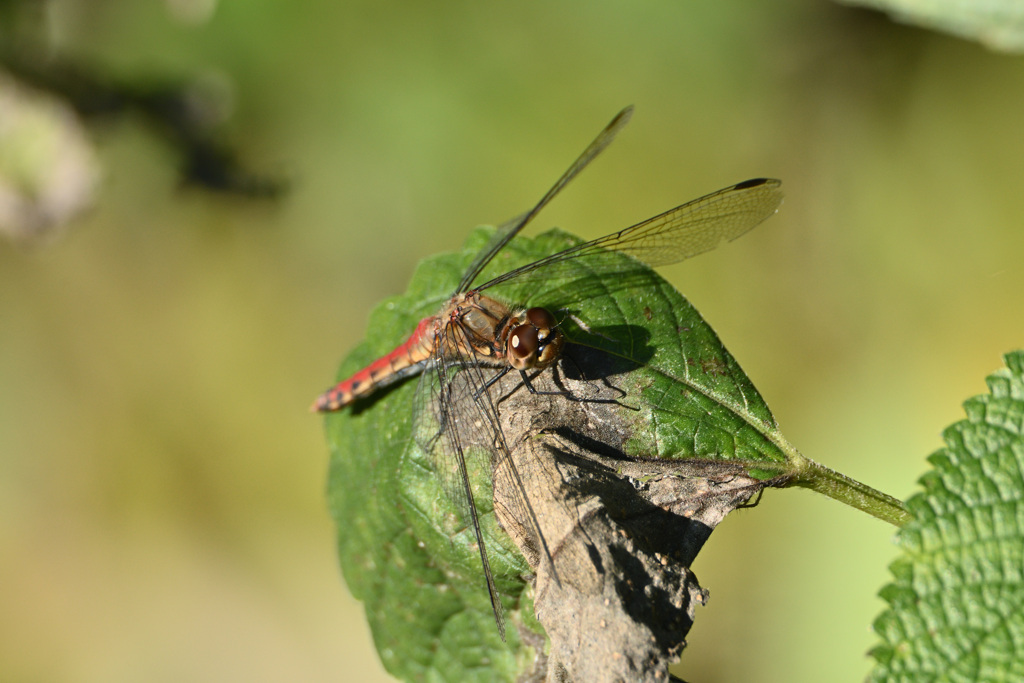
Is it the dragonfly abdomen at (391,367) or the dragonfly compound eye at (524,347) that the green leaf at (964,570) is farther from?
the dragonfly abdomen at (391,367)

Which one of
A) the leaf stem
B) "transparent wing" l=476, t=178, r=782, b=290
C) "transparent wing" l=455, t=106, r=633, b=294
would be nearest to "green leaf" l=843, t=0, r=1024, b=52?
"transparent wing" l=476, t=178, r=782, b=290

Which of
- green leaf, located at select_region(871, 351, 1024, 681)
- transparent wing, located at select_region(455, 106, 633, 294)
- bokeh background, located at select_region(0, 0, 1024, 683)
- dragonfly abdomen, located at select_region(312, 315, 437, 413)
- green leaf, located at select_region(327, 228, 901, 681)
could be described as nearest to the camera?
green leaf, located at select_region(871, 351, 1024, 681)

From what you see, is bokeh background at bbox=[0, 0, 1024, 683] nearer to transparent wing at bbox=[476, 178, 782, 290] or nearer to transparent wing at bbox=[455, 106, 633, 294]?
transparent wing at bbox=[476, 178, 782, 290]

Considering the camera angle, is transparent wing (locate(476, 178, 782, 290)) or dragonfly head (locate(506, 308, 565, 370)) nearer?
dragonfly head (locate(506, 308, 565, 370))

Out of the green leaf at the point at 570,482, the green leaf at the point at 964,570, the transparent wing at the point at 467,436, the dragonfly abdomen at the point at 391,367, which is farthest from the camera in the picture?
the dragonfly abdomen at the point at 391,367

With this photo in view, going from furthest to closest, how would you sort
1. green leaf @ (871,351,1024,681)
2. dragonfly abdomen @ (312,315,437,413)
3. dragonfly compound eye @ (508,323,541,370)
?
dragonfly abdomen @ (312,315,437,413)
dragonfly compound eye @ (508,323,541,370)
green leaf @ (871,351,1024,681)

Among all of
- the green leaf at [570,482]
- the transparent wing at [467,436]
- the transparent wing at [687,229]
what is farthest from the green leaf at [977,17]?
the transparent wing at [467,436]

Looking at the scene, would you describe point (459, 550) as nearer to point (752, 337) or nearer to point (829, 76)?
point (752, 337)
